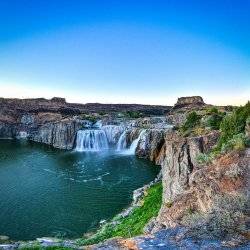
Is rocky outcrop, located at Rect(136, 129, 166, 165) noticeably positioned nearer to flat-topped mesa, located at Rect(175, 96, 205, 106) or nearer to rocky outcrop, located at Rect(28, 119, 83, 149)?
rocky outcrop, located at Rect(28, 119, 83, 149)

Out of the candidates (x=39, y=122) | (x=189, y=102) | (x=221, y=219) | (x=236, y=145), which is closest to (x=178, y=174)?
(x=236, y=145)

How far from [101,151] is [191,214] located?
53.1 m

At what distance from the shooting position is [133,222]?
26.4m

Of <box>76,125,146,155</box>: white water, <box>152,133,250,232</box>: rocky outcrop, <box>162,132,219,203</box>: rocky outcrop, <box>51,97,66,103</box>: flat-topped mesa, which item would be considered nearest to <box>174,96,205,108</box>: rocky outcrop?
<box>51,97,66,103</box>: flat-topped mesa

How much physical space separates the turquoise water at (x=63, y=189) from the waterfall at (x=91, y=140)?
5.37 meters

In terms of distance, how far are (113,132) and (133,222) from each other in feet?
148

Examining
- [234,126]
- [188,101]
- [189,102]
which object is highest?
[188,101]

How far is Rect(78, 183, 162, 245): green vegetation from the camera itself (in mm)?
23234

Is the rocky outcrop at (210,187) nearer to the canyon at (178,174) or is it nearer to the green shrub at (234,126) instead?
the canyon at (178,174)

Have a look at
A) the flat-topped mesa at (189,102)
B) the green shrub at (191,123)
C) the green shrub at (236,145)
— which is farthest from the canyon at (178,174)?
the flat-topped mesa at (189,102)

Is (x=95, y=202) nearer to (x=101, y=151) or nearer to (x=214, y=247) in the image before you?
(x=214, y=247)

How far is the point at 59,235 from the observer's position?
90.4 feet

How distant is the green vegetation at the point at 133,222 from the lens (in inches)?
915

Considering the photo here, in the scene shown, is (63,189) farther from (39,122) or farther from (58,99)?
(58,99)
